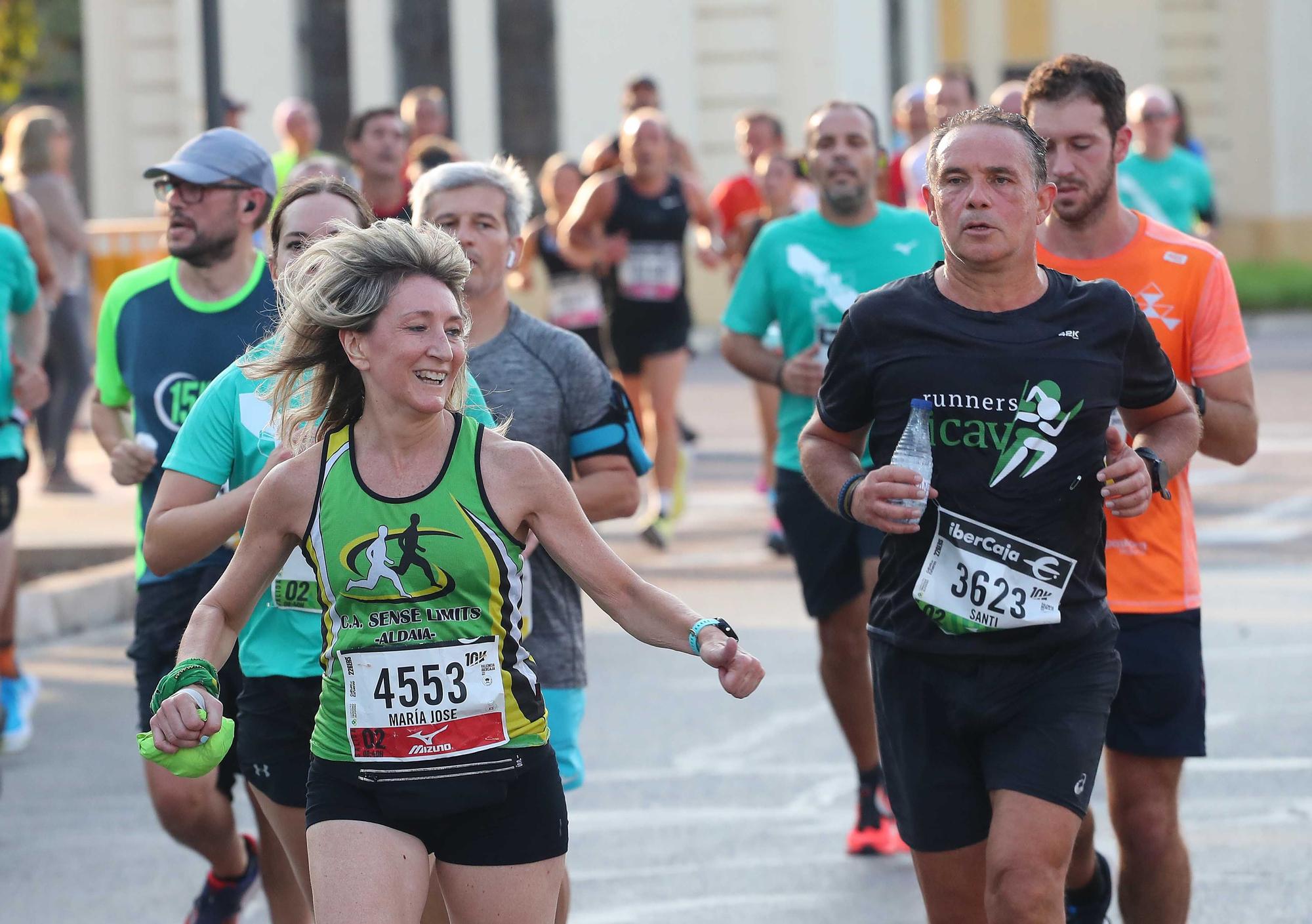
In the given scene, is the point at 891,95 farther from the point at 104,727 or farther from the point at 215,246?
the point at 215,246

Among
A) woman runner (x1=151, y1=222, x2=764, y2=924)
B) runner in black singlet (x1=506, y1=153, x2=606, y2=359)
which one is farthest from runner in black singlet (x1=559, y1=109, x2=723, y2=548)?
woman runner (x1=151, y1=222, x2=764, y2=924)

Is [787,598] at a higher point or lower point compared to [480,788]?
lower

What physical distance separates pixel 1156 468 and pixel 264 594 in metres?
1.92

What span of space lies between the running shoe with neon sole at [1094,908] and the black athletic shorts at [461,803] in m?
1.70

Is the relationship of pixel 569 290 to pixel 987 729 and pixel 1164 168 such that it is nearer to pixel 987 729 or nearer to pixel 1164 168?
pixel 1164 168

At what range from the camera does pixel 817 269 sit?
6660 millimetres

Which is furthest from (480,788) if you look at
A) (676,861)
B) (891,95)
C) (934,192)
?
(891,95)

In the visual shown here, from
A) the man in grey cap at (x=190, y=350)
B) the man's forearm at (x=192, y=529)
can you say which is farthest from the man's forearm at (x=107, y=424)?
the man's forearm at (x=192, y=529)

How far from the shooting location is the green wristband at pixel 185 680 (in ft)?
12.5

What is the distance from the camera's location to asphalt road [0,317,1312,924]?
20.0 feet

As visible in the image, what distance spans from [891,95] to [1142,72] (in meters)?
4.70

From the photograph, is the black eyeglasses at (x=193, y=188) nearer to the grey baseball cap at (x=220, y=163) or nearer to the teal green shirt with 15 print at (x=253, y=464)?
the grey baseball cap at (x=220, y=163)

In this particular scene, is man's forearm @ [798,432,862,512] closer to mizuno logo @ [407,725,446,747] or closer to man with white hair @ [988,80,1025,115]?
mizuno logo @ [407,725,446,747]

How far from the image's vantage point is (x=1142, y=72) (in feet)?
99.2
